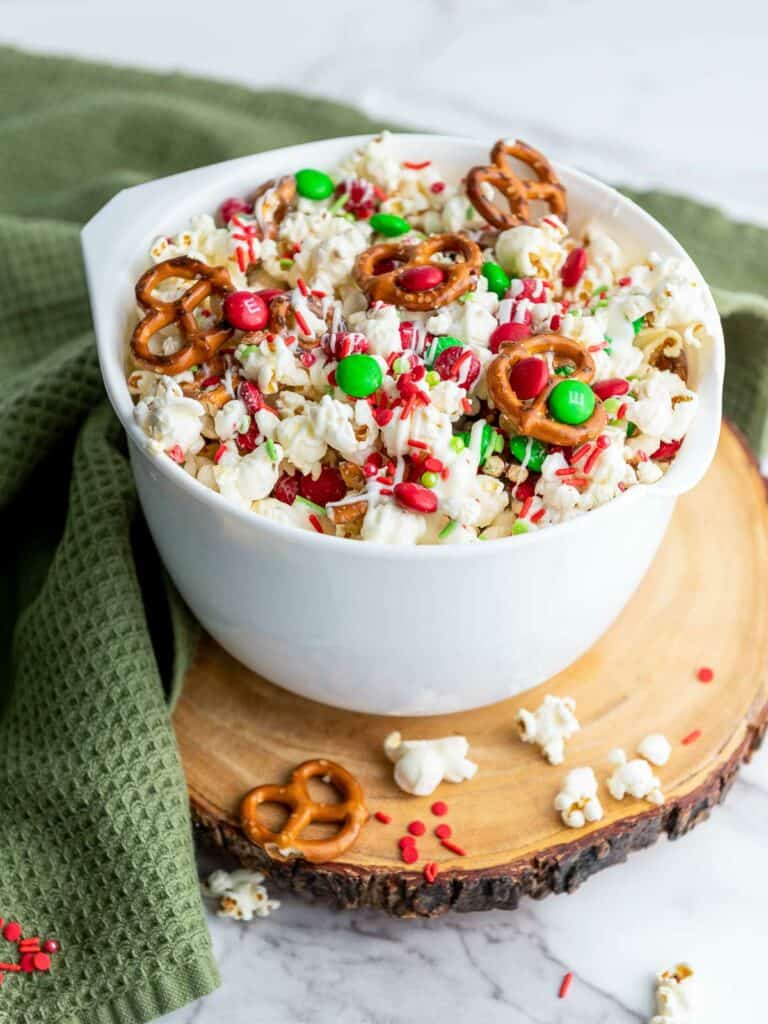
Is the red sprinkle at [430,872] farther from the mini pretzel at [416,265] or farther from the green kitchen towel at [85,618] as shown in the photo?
the mini pretzel at [416,265]

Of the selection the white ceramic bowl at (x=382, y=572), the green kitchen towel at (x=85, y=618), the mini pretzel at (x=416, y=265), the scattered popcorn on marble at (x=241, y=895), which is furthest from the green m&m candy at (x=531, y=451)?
the scattered popcorn on marble at (x=241, y=895)

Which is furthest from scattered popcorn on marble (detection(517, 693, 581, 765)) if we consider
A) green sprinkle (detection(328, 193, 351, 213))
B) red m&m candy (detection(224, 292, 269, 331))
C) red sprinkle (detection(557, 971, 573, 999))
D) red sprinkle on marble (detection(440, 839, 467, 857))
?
green sprinkle (detection(328, 193, 351, 213))

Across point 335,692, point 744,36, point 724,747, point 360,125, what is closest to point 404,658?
point 335,692

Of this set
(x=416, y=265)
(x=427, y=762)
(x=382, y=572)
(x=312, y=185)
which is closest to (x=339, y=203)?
(x=312, y=185)

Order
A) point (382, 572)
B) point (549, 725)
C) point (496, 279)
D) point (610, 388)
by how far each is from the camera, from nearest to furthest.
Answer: point (382, 572)
point (610, 388)
point (496, 279)
point (549, 725)

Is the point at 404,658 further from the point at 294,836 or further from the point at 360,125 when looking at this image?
the point at 360,125

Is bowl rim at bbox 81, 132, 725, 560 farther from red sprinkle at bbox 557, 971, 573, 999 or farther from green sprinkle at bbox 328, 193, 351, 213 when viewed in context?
red sprinkle at bbox 557, 971, 573, 999

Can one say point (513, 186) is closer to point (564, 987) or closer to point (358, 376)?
point (358, 376)
